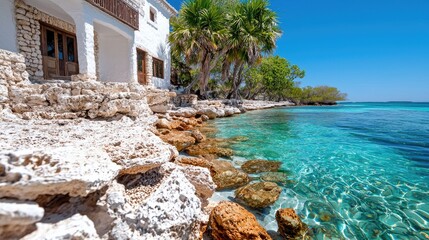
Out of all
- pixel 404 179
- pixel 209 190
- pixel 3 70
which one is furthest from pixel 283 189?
pixel 3 70

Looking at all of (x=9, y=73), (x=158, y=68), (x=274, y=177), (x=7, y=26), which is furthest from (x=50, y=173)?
(x=158, y=68)

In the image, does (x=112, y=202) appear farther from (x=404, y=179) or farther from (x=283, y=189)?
(x=404, y=179)

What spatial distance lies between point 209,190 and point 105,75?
11.7 meters

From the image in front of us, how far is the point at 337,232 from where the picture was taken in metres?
2.82

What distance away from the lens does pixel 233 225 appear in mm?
2445

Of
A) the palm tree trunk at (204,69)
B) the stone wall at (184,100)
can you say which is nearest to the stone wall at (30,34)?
the stone wall at (184,100)

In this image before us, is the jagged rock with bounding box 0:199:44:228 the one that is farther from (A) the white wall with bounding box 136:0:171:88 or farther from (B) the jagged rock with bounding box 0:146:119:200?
(A) the white wall with bounding box 136:0:171:88

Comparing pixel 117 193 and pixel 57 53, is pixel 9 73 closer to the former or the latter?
pixel 57 53

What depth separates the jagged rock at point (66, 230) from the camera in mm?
1489

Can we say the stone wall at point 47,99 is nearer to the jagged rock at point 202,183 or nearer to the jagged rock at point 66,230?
the jagged rock at point 202,183

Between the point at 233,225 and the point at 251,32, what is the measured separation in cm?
1989

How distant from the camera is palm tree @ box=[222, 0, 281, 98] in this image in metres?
18.8

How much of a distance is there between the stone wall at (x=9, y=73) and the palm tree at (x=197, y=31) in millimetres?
10746

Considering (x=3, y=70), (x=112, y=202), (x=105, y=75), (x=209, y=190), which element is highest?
(x=105, y=75)
